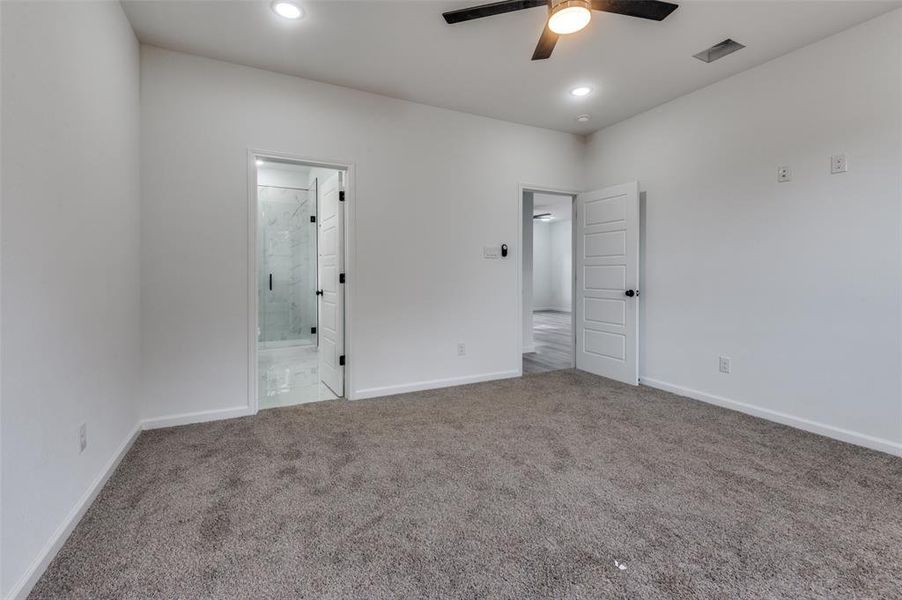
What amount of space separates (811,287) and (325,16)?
3.74m

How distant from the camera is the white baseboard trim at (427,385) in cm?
358

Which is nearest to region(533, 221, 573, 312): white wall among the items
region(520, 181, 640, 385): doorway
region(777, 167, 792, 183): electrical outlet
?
region(520, 181, 640, 385): doorway

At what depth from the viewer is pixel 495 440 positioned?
8.75 feet

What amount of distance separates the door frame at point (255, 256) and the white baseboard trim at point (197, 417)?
74 millimetres

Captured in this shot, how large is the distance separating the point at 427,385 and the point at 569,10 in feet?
9.95

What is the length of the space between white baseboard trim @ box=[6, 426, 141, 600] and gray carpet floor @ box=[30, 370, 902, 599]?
0.12ft

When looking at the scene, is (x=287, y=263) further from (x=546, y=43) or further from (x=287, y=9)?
(x=546, y=43)

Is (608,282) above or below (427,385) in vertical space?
above

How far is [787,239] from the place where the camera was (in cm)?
296

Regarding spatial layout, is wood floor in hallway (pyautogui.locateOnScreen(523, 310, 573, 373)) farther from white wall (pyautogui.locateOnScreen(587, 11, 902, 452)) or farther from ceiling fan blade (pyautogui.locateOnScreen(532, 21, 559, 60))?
ceiling fan blade (pyautogui.locateOnScreen(532, 21, 559, 60))

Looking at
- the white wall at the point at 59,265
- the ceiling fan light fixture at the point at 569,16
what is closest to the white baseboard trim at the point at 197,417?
the white wall at the point at 59,265

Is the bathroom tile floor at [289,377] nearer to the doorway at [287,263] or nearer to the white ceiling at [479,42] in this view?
the doorway at [287,263]

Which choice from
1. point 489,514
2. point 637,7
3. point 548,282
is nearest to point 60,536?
point 489,514

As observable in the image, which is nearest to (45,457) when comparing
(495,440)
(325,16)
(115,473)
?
(115,473)
